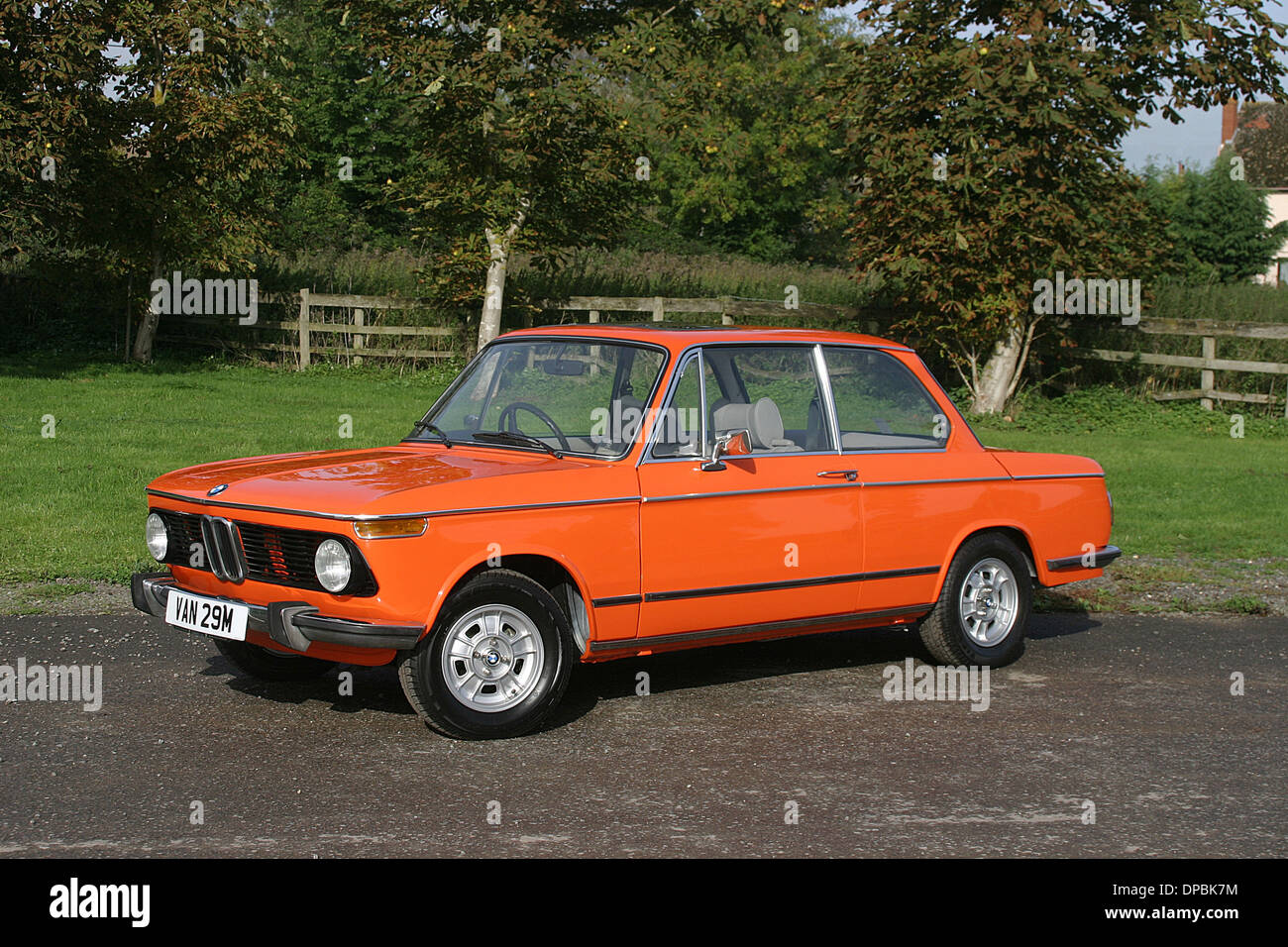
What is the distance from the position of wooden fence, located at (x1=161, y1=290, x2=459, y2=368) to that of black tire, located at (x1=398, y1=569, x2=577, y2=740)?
840 inches

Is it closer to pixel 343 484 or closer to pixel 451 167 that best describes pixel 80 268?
pixel 451 167

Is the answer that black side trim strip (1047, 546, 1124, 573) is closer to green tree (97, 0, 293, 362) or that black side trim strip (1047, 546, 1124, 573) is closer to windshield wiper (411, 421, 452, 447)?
windshield wiper (411, 421, 452, 447)

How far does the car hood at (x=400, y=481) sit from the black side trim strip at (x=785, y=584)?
527 millimetres

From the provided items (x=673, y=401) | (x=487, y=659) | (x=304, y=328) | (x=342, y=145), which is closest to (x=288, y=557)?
(x=487, y=659)

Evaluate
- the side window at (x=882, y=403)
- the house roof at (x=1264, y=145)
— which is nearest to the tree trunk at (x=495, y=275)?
the side window at (x=882, y=403)

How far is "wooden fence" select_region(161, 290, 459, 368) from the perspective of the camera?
2719 cm

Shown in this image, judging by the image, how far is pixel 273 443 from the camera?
1642cm

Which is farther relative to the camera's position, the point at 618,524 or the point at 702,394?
the point at 702,394

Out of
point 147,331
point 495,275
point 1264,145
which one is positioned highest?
point 1264,145

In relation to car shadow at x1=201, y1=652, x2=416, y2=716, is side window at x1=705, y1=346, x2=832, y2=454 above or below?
above

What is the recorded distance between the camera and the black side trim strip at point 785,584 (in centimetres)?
658

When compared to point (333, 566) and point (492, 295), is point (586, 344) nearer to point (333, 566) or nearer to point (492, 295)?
point (333, 566)

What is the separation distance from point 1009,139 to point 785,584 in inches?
628

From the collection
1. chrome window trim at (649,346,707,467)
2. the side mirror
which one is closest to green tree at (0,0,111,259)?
chrome window trim at (649,346,707,467)
